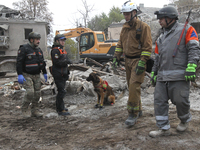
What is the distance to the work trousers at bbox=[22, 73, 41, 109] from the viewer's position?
4342 mm

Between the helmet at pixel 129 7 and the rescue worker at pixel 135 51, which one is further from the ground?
the helmet at pixel 129 7

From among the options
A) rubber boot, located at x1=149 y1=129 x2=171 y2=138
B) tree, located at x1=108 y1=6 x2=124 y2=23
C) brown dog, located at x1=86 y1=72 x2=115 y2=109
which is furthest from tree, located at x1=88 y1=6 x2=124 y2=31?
rubber boot, located at x1=149 y1=129 x2=171 y2=138

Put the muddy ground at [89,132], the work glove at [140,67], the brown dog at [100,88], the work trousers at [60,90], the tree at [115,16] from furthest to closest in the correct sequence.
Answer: the tree at [115,16]
the brown dog at [100,88]
the work trousers at [60,90]
the work glove at [140,67]
the muddy ground at [89,132]

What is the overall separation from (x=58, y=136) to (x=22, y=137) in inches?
27.3

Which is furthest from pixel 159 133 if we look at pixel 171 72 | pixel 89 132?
pixel 89 132

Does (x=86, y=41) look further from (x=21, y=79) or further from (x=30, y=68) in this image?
(x=21, y=79)

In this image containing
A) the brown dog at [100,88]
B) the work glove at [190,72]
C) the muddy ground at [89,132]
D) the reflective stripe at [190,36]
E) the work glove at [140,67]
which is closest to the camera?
the work glove at [190,72]

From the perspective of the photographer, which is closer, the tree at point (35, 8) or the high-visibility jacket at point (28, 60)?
the high-visibility jacket at point (28, 60)

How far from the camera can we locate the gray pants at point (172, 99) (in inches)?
105

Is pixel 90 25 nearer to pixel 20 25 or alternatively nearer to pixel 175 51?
pixel 20 25

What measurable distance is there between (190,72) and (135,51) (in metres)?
1.28

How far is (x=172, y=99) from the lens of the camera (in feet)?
9.20

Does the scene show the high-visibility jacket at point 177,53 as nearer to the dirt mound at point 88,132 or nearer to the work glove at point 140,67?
the work glove at point 140,67

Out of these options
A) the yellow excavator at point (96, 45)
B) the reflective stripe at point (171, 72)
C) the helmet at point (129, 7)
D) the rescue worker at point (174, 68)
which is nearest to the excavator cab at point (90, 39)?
the yellow excavator at point (96, 45)
